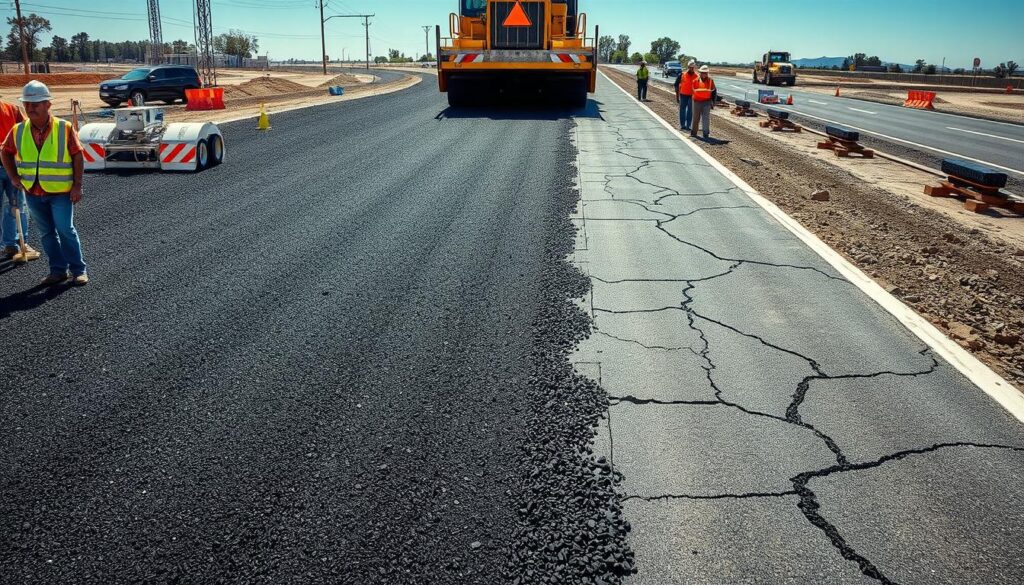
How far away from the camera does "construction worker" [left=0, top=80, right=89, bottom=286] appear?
5.78 metres

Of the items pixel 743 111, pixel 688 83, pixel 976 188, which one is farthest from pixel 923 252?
pixel 743 111

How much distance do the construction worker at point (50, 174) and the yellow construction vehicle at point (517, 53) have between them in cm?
1440

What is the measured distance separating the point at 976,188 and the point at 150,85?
97.1ft

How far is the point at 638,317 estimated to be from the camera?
5492 millimetres

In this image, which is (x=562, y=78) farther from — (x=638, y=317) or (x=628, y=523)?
(x=628, y=523)

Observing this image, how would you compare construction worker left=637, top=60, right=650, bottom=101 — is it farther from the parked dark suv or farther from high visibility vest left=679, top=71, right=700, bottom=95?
Answer: the parked dark suv

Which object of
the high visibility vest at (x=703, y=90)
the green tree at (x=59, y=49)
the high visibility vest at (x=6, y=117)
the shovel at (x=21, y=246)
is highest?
the green tree at (x=59, y=49)

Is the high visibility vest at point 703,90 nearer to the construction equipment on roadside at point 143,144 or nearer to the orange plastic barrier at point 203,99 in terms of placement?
the construction equipment on roadside at point 143,144

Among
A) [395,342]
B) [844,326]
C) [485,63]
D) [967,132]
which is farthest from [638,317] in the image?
[967,132]

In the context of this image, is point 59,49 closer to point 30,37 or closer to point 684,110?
point 30,37

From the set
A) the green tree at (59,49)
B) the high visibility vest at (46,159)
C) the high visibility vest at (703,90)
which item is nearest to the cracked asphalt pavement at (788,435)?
the high visibility vest at (46,159)

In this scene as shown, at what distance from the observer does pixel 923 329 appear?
5.26 meters

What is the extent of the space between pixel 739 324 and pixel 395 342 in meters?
2.66

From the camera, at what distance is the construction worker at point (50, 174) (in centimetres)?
578
